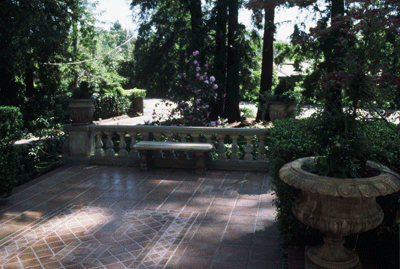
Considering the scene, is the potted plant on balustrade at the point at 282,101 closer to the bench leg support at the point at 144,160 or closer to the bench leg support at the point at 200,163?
the bench leg support at the point at 200,163

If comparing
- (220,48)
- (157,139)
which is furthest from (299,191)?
(220,48)

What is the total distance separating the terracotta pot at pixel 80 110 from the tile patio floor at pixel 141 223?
4.62 feet

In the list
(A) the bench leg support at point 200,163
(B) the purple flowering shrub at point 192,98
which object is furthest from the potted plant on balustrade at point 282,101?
(B) the purple flowering shrub at point 192,98

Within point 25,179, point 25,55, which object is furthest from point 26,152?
point 25,55

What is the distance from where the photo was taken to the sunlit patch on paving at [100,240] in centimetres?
401

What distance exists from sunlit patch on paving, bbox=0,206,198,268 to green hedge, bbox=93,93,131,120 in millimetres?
16427

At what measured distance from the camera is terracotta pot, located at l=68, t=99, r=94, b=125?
8.10 meters

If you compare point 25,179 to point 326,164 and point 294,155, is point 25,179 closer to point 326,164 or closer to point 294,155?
point 294,155

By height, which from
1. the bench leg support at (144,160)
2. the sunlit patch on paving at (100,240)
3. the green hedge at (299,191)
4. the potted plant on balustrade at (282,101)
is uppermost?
the potted plant on balustrade at (282,101)

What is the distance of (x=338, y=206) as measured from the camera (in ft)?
10.3

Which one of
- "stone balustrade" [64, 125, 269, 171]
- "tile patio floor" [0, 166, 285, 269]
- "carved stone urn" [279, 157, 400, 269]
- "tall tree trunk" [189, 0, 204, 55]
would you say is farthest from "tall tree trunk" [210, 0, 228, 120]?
"carved stone urn" [279, 157, 400, 269]

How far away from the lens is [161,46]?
14.4 meters

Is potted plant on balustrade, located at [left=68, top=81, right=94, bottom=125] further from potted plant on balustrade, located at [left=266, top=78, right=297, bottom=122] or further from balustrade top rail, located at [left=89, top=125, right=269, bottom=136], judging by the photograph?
potted plant on balustrade, located at [left=266, top=78, right=297, bottom=122]

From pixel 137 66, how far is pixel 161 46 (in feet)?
4.23
